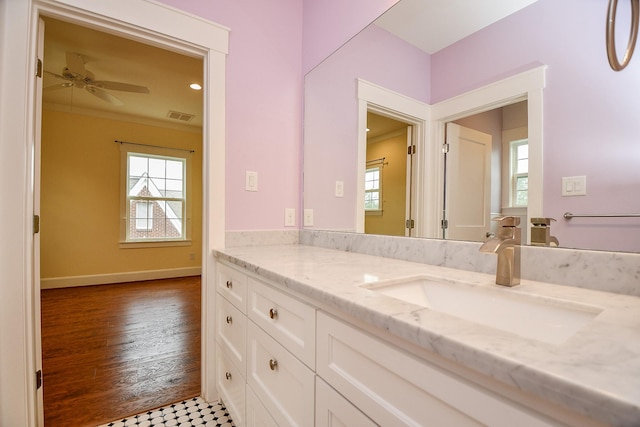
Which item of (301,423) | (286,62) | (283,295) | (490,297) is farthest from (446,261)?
(286,62)

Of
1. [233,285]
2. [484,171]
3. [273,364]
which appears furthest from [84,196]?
[484,171]

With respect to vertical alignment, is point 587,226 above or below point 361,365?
above

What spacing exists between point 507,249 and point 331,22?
5.25 ft

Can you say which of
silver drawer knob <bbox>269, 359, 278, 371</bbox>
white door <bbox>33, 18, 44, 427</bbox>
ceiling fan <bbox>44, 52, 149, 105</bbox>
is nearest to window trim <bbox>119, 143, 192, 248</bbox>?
ceiling fan <bbox>44, 52, 149, 105</bbox>

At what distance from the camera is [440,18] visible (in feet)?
3.83

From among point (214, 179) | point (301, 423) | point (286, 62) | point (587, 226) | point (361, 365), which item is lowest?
point (301, 423)

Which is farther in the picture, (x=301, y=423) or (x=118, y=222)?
(x=118, y=222)

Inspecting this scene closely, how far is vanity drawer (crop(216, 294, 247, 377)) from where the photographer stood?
3.94 ft

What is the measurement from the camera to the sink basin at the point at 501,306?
623mm

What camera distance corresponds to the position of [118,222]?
432 centimetres

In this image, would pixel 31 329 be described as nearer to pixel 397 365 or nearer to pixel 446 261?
pixel 397 365

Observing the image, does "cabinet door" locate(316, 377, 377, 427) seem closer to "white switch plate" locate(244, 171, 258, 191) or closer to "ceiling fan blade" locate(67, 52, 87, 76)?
"white switch plate" locate(244, 171, 258, 191)

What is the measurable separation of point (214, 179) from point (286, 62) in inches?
36.2

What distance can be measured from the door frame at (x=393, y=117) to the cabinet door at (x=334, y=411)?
727 millimetres
